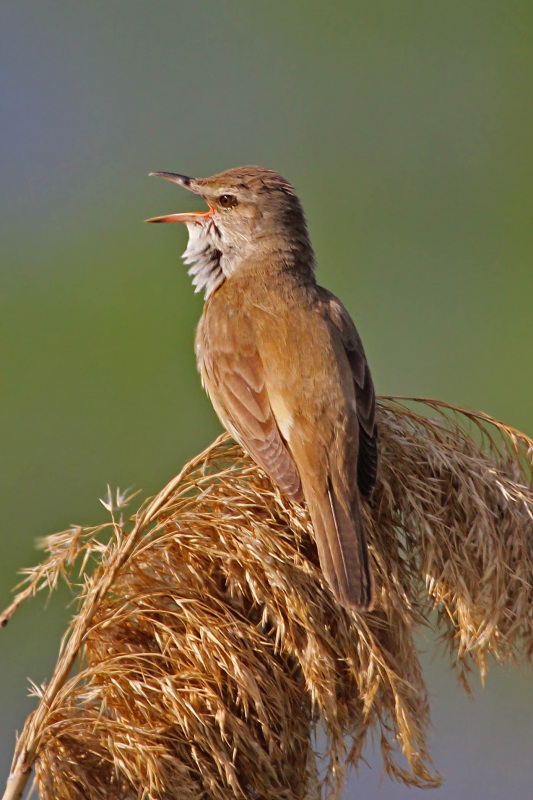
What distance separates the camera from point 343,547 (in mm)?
1952

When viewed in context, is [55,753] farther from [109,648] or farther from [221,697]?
[221,697]

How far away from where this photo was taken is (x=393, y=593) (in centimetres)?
191

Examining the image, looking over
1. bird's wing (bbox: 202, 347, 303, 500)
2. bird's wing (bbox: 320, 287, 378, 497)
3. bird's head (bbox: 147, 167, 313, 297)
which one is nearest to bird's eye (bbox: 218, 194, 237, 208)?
bird's head (bbox: 147, 167, 313, 297)

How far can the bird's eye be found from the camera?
333cm

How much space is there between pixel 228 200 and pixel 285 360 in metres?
0.95

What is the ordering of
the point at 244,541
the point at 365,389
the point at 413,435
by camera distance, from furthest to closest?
the point at 365,389, the point at 413,435, the point at 244,541

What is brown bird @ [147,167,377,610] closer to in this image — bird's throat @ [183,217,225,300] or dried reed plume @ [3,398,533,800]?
bird's throat @ [183,217,225,300]

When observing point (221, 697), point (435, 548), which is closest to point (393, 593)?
point (435, 548)

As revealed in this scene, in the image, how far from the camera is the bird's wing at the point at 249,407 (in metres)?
2.23

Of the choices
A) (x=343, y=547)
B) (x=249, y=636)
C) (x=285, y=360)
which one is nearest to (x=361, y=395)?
(x=285, y=360)

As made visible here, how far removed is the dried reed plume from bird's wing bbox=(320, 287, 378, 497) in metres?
0.13

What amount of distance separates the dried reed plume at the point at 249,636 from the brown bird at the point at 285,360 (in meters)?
0.10

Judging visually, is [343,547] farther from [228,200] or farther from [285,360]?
[228,200]

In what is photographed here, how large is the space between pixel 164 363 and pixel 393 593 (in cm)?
290
